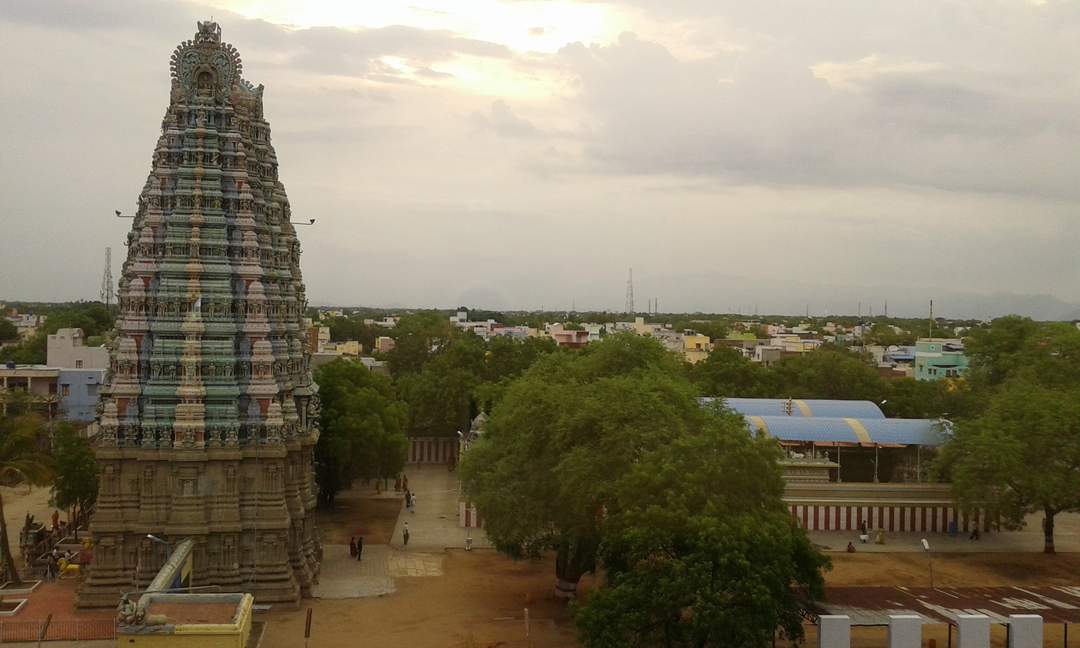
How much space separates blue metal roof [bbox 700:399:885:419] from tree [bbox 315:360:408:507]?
17.7 m

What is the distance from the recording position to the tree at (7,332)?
103812 millimetres

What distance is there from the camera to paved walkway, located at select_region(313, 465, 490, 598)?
96.6ft

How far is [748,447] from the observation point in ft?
77.9

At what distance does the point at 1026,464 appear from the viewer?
1312 inches

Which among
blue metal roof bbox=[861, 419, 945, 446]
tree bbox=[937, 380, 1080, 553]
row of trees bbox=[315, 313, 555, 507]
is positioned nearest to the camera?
tree bbox=[937, 380, 1080, 553]

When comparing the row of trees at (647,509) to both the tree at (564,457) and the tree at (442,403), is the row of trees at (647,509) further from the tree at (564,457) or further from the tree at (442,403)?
the tree at (442,403)

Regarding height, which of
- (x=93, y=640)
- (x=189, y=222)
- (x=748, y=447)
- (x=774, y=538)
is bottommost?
(x=93, y=640)

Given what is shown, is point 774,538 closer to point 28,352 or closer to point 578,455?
point 578,455

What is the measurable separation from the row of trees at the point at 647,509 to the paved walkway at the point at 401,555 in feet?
13.8

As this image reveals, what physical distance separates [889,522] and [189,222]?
1142 inches

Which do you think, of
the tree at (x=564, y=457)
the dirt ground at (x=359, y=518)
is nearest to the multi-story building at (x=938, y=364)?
the dirt ground at (x=359, y=518)

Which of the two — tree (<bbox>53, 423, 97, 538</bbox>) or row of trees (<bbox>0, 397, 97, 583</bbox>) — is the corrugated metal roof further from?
row of trees (<bbox>0, 397, 97, 583</bbox>)

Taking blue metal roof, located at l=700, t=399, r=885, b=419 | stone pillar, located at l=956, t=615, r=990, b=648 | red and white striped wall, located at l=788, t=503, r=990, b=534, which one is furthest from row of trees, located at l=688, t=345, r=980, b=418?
stone pillar, located at l=956, t=615, r=990, b=648

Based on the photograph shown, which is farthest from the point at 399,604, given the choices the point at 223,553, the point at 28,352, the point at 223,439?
the point at 28,352
